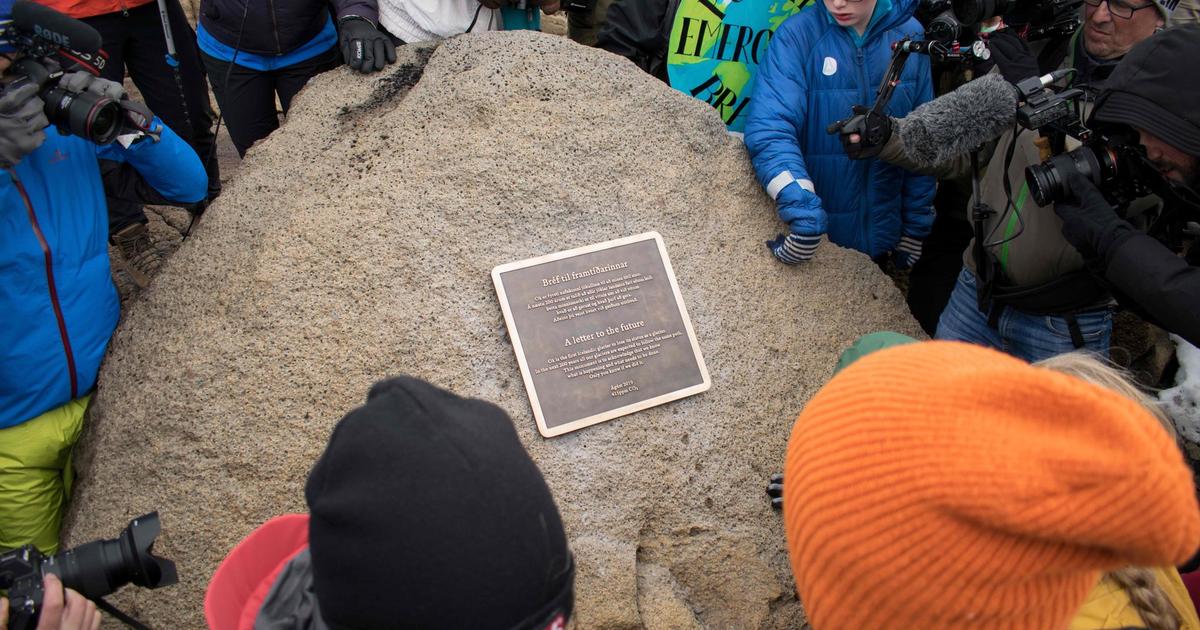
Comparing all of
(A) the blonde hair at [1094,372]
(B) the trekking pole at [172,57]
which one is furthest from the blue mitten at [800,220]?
(B) the trekking pole at [172,57]

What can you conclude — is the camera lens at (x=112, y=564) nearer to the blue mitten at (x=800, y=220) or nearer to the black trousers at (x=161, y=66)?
the blue mitten at (x=800, y=220)

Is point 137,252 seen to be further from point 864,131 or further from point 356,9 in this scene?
point 864,131

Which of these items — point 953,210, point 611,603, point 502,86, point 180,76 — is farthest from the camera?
point 180,76

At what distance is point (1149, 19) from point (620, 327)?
8.60ft

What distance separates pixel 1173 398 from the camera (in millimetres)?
3631

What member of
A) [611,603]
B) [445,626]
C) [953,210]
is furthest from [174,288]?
[953,210]

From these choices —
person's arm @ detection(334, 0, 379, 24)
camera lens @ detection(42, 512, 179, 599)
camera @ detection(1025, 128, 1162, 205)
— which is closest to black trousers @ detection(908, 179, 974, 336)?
camera @ detection(1025, 128, 1162, 205)

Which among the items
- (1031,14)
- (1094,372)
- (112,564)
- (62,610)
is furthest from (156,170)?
(1031,14)

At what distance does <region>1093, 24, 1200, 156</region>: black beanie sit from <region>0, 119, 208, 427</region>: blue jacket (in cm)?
318

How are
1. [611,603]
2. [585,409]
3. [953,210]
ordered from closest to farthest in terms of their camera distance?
[611,603] → [585,409] → [953,210]

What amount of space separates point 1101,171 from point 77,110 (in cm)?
324

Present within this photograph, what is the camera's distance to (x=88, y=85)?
2.43 m

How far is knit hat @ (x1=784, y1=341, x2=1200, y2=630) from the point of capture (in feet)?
3.20

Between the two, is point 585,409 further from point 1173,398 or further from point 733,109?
point 1173,398
